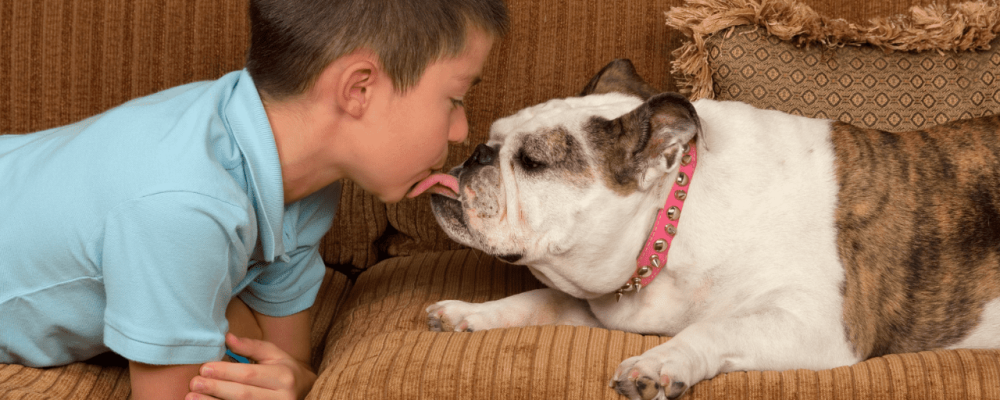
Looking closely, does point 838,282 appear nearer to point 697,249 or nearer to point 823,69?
point 697,249

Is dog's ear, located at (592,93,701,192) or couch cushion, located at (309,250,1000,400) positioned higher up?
dog's ear, located at (592,93,701,192)

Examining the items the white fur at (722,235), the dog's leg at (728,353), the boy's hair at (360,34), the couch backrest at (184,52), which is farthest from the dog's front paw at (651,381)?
the couch backrest at (184,52)

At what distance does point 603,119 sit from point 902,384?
0.62 meters

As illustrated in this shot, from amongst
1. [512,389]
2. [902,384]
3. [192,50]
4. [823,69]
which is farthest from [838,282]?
[192,50]

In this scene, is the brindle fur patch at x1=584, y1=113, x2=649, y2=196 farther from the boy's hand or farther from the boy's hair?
the boy's hand

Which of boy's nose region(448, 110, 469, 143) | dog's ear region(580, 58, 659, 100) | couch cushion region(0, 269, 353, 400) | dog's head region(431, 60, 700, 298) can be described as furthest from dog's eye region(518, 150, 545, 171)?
couch cushion region(0, 269, 353, 400)

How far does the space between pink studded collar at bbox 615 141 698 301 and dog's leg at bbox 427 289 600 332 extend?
262 mm

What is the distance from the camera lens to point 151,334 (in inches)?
46.0

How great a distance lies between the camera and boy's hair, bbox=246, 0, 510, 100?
126 cm

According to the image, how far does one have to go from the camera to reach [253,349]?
143 cm

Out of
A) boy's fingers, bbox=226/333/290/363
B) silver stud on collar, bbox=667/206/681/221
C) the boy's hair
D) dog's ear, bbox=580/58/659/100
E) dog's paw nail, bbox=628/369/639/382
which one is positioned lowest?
boy's fingers, bbox=226/333/290/363

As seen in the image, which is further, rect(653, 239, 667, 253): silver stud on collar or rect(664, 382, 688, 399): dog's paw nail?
rect(653, 239, 667, 253): silver stud on collar

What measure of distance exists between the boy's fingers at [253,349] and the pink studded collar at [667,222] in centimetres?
67

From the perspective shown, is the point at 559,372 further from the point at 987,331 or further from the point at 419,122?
the point at 987,331
